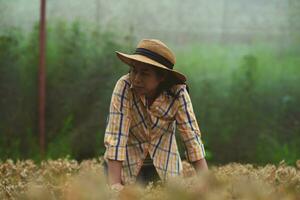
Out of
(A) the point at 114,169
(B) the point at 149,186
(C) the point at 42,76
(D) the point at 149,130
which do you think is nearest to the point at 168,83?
(D) the point at 149,130

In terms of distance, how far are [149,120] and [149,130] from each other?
71 millimetres

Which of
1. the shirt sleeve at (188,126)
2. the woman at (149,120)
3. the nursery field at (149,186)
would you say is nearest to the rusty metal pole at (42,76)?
the nursery field at (149,186)

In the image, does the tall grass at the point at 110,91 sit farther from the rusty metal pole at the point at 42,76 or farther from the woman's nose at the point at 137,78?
the woman's nose at the point at 137,78

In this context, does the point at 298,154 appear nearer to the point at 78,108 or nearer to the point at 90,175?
the point at 78,108

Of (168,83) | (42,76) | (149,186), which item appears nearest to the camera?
(149,186)

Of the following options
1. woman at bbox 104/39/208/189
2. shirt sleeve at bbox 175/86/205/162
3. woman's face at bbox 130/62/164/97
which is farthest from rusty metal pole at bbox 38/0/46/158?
woman's face at bbox 130/62/164/97

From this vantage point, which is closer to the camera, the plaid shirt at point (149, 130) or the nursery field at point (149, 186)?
the nursery field at point (149, 186)

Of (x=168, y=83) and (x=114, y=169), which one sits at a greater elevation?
(x=168, y=83)

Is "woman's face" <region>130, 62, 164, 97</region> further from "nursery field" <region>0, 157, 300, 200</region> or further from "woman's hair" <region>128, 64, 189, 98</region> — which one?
"nursery field" <region>0, 157, 300, 200</region>

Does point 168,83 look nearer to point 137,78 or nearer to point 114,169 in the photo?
point 137,78

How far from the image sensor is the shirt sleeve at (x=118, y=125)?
4289 mm

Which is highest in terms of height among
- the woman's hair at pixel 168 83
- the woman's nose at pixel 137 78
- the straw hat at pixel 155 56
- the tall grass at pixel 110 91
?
the straw hat at pixel 155 56

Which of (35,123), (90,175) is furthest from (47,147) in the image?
(90,175)

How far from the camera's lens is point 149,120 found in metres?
4.53
